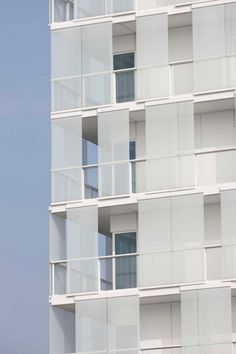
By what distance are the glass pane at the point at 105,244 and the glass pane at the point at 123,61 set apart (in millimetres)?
6034

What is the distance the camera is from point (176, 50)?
228 feet

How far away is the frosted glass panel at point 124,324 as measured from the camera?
66625 mm

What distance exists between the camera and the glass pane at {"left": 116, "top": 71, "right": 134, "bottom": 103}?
229 ft

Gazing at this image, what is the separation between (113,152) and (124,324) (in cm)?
619

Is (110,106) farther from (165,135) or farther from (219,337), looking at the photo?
(219,337)

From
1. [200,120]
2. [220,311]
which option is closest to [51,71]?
[200,120]

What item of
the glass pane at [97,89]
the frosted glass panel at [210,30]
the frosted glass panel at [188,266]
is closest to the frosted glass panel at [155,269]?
the frosted glass panel at [188,266]

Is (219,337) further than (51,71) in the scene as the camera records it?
No

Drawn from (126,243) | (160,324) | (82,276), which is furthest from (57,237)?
(160,324)

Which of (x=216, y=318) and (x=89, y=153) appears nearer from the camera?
(x=216, y=318)

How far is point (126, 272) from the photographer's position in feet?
222

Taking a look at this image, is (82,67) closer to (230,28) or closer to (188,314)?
(230,28)

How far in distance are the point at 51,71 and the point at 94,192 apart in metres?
4.98

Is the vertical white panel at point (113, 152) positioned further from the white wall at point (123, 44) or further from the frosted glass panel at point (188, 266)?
the frosted glass panel at point (188, 266)
